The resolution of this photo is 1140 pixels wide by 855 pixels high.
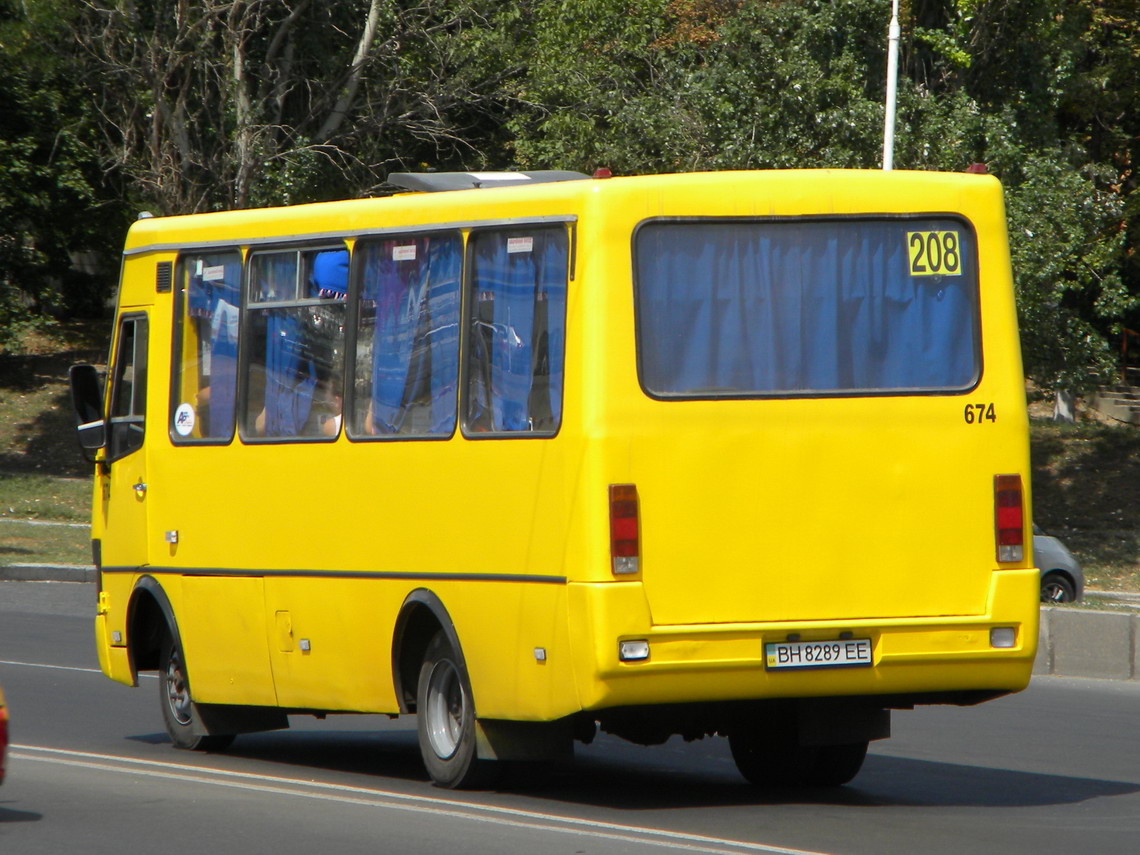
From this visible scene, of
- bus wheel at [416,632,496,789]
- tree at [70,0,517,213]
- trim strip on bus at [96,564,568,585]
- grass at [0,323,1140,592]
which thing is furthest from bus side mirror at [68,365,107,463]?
tree at [70,0,517,213]

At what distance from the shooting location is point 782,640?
26.3 ft

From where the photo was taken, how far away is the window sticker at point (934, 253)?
8461 millimetres

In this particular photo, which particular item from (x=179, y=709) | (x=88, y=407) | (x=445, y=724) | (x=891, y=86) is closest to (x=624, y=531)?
(x=445, y=724)

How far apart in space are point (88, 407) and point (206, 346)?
1.29 metres

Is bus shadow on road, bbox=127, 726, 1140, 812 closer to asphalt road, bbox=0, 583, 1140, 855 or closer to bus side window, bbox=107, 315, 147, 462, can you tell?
asphalt road, bbox=0, 583, 1140, 855

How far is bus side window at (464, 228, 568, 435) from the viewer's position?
321 inches

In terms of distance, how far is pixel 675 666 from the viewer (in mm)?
7840

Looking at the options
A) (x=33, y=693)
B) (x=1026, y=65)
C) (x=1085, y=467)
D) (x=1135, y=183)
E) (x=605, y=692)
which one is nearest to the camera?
(x=605, y=692)

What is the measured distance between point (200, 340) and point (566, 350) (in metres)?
3.05

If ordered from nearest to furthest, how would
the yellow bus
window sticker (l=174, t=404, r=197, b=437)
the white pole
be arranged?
1. the yellow bus
2. window sticker (l=174, t=404, r=197, b=437)
3. the white pole

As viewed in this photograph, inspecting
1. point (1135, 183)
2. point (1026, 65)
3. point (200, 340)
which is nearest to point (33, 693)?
point (200, 340)

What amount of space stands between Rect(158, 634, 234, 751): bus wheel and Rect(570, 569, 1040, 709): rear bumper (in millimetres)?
3557

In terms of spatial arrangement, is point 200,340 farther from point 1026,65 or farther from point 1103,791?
point 1026,65

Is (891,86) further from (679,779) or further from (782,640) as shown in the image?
(782,640)
